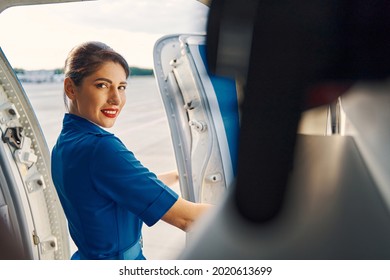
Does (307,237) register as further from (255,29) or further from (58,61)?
(58,61)

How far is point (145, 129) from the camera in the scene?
125 centimetres

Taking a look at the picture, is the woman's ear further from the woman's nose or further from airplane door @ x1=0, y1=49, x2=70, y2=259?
airplane door @ x1=0, y1=49, x2=70, y2=259

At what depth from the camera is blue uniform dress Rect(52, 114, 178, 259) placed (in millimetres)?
1114

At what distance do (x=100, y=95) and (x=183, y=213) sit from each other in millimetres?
414

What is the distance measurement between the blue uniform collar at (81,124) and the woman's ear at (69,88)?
0.06 metres

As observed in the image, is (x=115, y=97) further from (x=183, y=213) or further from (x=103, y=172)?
(x=183, y=213)

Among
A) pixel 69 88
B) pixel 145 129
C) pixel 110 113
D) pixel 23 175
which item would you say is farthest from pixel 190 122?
pixel 23 175

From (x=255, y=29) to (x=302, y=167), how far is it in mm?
208

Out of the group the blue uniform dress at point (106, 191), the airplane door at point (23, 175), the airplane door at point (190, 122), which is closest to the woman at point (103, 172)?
the blue uniform dress at point (106, 191)

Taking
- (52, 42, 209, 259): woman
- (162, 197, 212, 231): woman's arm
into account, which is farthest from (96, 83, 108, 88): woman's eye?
(162, 197, 212, 231): woman's arm

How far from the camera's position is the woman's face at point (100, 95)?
3.71 ft
